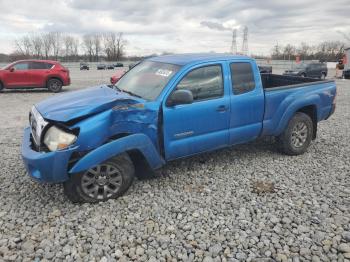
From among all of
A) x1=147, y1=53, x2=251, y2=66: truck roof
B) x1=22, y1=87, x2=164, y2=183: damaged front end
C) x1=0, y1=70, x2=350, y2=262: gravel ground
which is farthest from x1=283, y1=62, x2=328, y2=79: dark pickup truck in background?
→ x1=22, y1=87, x2=164, y2=183: damaged front end

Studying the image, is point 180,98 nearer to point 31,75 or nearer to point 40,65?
point 31,75

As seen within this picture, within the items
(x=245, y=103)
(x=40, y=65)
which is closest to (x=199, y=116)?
(x=245, y=103)

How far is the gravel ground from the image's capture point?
9.86 ft

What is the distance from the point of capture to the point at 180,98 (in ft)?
12.7

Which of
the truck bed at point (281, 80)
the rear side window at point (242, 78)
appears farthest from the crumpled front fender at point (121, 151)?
the truck bed at point (281, 80)

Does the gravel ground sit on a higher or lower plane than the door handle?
lower

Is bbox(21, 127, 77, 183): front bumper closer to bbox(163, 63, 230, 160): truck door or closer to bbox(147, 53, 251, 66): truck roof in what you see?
bbox(163, 63, 230, 160): truck door

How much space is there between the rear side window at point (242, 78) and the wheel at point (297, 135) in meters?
1.14

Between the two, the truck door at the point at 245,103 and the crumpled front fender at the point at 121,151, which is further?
the truck door at the point at 245,103

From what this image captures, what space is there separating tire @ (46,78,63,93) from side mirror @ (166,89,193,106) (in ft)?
42.0

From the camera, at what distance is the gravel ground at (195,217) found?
3006mm

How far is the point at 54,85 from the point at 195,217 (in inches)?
536

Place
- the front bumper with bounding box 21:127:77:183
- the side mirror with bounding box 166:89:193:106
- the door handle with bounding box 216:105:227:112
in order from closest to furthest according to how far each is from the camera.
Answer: the front bumper with bounding box 21:127:77:183
the side mirror with bounding box 166:89:193:106
the door handle with bounding box 216:105:227:112

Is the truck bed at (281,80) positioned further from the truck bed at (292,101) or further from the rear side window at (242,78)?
the rear side window at (242,78)
